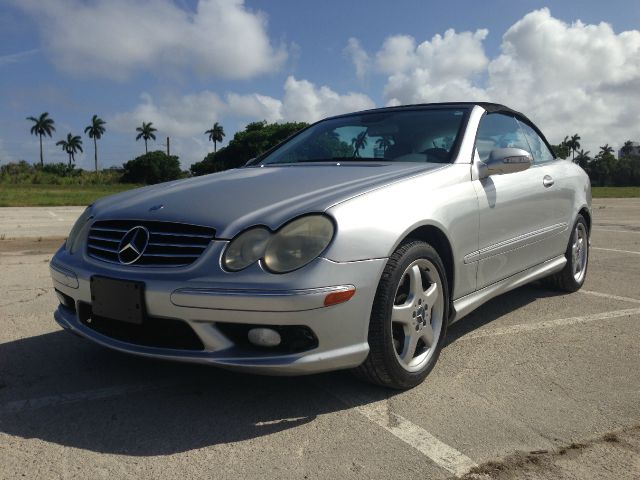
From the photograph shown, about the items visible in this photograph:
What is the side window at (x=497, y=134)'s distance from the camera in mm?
3701

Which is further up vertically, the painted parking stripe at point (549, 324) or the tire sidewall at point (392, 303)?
the tire sidewall at point (392, 303)

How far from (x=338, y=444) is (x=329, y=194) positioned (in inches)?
41.9

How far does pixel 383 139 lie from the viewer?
12.5 feet

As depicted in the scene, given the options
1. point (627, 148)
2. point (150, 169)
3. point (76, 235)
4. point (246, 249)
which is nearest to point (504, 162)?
point (246, 249)

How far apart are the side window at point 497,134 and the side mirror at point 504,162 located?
0.49 ft

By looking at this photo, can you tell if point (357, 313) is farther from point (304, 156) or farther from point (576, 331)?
point (576, 331)

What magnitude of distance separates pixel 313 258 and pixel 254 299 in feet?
0.96

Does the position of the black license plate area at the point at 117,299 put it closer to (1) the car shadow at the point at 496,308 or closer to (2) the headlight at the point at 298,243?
(2) the headlight at the point at 298,243

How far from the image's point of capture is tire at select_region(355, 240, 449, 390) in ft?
8.57

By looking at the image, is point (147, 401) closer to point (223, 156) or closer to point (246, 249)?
point (246, 249)

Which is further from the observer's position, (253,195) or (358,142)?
(358,142)

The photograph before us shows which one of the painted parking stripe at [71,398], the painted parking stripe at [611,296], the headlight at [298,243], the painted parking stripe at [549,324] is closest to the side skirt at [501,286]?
the painted parking stripe at [549,324]

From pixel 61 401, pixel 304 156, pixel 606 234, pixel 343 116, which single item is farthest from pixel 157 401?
pixel 606 234

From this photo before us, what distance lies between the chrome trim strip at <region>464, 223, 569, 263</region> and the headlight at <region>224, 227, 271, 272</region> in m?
1.27
